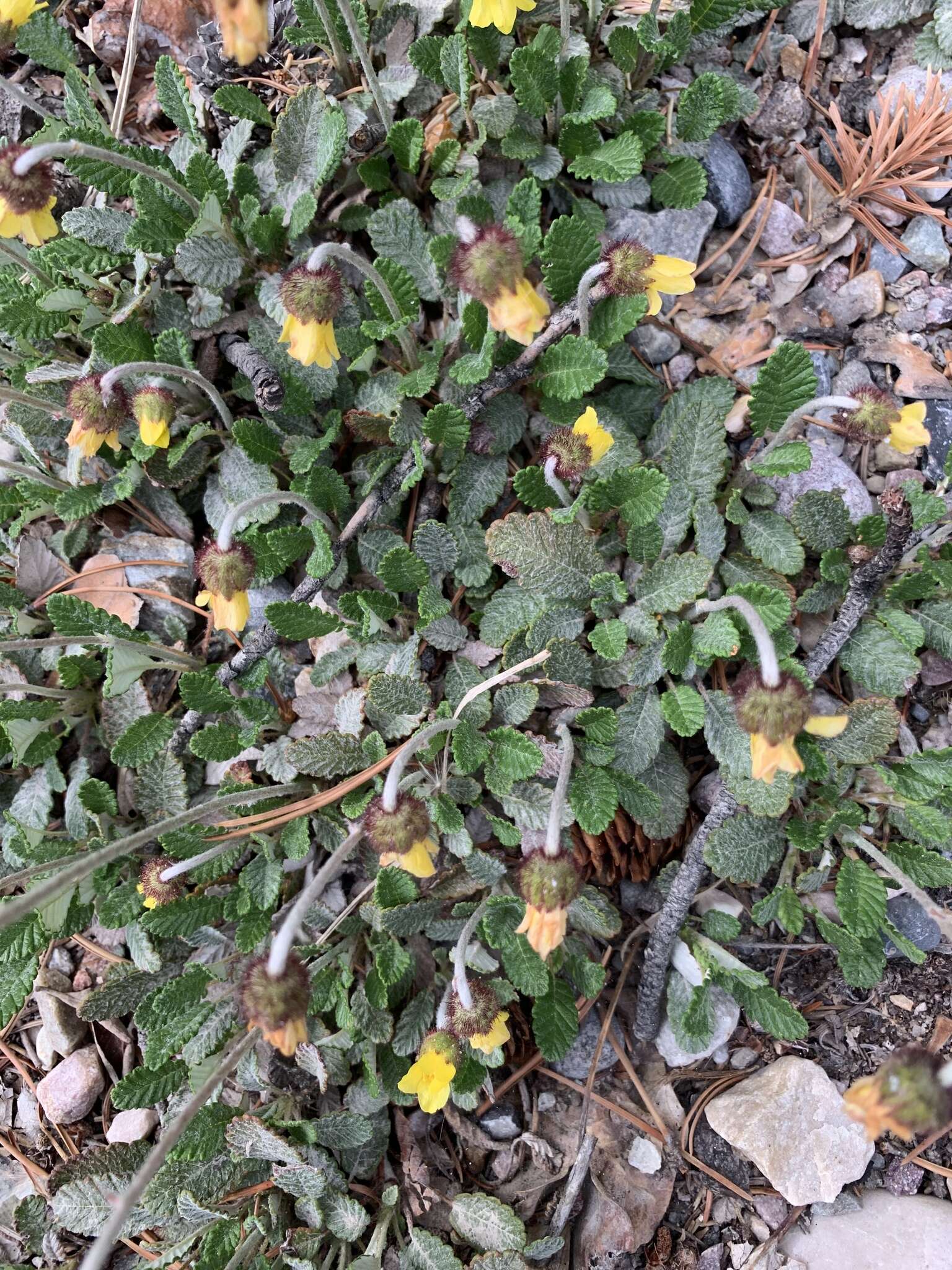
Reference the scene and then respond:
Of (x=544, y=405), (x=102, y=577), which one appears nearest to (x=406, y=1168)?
(x=102, y=577)

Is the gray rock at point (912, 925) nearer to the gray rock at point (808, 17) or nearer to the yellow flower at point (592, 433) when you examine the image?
the yellow flower at point (592, 433)

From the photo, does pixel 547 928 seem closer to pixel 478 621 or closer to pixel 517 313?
pixel 478 621

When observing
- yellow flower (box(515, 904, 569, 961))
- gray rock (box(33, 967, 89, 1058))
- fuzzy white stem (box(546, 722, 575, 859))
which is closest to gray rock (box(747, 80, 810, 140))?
fuzzy white stem (box(546, 722, 575, 859))

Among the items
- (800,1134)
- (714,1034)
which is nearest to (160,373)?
Answer: (714,1034)

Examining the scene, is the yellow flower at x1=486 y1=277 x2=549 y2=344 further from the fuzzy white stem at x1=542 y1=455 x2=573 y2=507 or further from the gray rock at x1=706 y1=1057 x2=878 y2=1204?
the gray rock at x1=706 y1=1057 x2=878 y2=1204

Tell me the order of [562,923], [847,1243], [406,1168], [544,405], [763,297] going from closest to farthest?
[562,923]
[847,1243]
[406,1168]
[544,405]
[763,297]

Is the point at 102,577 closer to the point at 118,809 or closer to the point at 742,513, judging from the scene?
the point at 118,809
